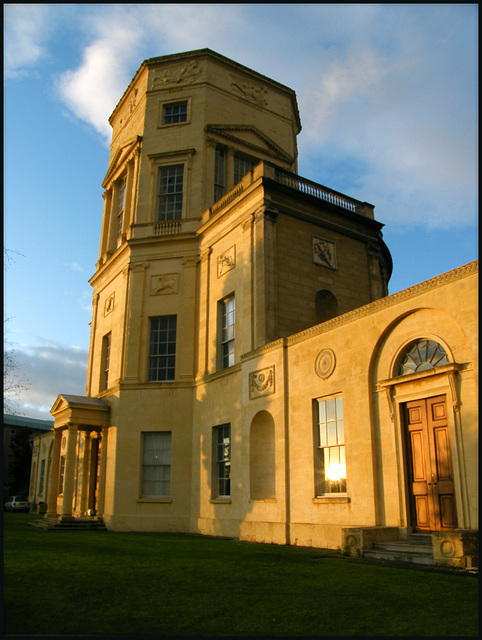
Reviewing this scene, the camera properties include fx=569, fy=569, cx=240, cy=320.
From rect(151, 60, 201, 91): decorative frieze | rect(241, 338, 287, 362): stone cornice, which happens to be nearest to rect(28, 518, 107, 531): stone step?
rect(241, 338, 287, 362): stone cornice

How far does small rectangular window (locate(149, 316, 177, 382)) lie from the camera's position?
2512 cm

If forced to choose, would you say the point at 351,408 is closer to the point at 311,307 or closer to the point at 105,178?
the point at 311,307

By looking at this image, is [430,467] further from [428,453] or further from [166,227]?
[166,227]

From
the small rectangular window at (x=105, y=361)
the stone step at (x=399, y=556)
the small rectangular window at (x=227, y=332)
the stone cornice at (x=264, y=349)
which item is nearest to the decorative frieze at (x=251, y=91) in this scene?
the small rectangular window at (x=227, y=332)

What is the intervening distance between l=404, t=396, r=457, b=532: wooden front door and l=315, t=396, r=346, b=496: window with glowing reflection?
242cm

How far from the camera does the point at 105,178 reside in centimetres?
3341

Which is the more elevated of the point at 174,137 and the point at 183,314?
the point at 174,137

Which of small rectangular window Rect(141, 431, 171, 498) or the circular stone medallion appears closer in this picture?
the circular stone medallion

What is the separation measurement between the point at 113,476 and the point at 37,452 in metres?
32.4

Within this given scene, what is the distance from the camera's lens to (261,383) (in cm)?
1875

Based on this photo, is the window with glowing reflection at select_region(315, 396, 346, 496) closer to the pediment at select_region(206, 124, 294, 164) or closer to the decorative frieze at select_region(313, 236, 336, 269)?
the decorative frieze at select_region(313, 236, 336, 269)

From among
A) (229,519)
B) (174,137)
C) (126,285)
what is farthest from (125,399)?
(174,137)

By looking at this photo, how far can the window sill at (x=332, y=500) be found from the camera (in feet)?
47.8

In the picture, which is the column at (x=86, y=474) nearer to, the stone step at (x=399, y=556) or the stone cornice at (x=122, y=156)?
the stone cornice at (x=122, y=156)
